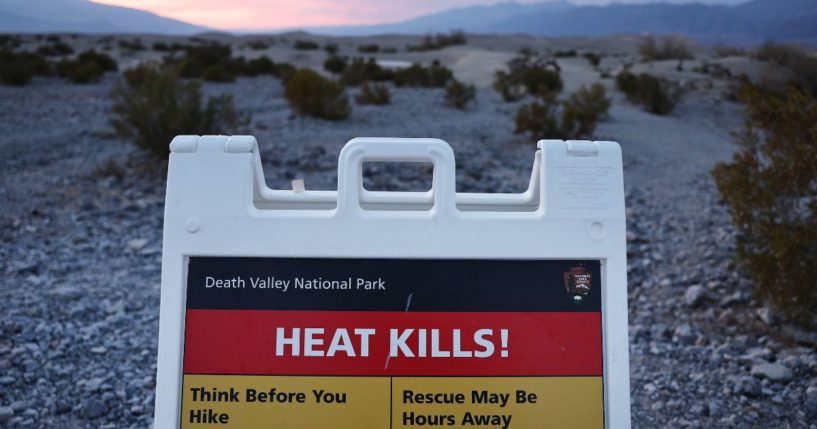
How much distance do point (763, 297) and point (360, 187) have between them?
13.0 ft

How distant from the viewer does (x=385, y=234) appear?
6.24 feet

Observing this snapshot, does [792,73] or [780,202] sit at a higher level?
[792,73]

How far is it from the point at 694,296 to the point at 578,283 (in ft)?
12.3

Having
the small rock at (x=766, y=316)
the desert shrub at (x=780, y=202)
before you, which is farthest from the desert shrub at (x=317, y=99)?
the small rock at (x=766, y=316)

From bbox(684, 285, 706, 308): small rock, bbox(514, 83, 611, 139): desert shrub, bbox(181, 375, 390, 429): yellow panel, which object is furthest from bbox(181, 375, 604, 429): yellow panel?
bbox(514, 83, 611, 139): desert shrub

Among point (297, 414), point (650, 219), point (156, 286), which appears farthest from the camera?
point (650, 219)

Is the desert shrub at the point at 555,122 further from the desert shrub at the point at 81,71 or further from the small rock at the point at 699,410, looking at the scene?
the desert shrub at the point at 81,71

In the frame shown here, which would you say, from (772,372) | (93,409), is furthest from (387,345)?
(772,372)

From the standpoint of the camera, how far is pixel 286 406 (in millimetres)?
1841

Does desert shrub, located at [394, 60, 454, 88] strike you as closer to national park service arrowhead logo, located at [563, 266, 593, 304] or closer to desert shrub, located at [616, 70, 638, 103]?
desert shrub, located at [616, 70, 638, 103]

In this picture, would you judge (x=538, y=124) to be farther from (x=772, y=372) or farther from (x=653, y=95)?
(x=772, y=372)

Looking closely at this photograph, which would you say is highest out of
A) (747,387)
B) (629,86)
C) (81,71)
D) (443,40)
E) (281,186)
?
(443,40)

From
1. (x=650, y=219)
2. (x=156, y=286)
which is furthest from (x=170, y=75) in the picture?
(x=650, y=219)

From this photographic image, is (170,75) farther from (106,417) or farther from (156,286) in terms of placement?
(106,417)
